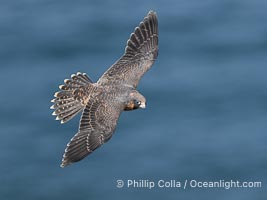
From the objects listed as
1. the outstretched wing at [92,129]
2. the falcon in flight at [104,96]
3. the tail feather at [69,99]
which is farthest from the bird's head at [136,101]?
the tail feather at [69,99]

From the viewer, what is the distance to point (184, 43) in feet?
127

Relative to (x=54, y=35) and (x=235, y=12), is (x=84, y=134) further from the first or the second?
(x=235, y=12)

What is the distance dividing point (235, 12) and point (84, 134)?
16.1 meters

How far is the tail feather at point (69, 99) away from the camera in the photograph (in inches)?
1063

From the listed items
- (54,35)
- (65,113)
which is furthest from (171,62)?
(65,113)

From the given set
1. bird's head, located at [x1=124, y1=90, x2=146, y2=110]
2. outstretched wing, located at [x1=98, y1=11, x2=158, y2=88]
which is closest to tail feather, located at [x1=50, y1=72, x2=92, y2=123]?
outstretched wing, located at [x1=98, y1=11, x2=158, y2=88]

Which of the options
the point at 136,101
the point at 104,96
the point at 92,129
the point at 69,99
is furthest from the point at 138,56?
the point at 92,129

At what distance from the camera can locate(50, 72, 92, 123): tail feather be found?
27000mm

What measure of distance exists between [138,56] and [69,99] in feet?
6.46

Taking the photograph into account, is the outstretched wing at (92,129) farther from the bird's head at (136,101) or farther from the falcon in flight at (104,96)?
the bird's head at (136,101)

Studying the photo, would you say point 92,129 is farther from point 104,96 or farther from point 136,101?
point 136,101

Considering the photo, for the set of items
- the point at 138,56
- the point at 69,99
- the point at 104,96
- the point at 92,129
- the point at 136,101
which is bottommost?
the point at 92,129

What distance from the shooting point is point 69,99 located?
27.1 metres

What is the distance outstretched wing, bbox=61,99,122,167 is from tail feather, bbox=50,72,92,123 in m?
0.88
